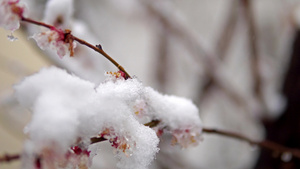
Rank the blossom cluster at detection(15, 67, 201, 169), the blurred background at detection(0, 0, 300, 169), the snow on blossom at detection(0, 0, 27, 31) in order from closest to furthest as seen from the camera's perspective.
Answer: the blossom cluster at detection(15, 67, 201, 169) → the snow on blossom at detection(0, 0, 27, 31) → the blurred background at detection(0, 0, 300, 169)

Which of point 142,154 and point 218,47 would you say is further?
point 218,47

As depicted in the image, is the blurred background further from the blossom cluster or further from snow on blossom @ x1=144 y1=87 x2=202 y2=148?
the blossom cluster

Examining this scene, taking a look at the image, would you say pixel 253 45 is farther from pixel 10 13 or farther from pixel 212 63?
pixel 10 13

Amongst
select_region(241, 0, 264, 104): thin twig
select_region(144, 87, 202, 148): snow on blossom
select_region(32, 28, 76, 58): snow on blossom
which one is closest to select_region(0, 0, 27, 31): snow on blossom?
select_region(32, 28, 76, 58): snow on blossom

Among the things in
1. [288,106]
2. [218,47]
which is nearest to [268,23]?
[218,47]

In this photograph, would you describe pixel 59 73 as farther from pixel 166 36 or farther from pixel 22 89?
pixel 166 36

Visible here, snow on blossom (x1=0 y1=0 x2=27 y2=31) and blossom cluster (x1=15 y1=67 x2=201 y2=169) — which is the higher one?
snow on blossom (x1=0 y1=0 x2=27 y2=31)
